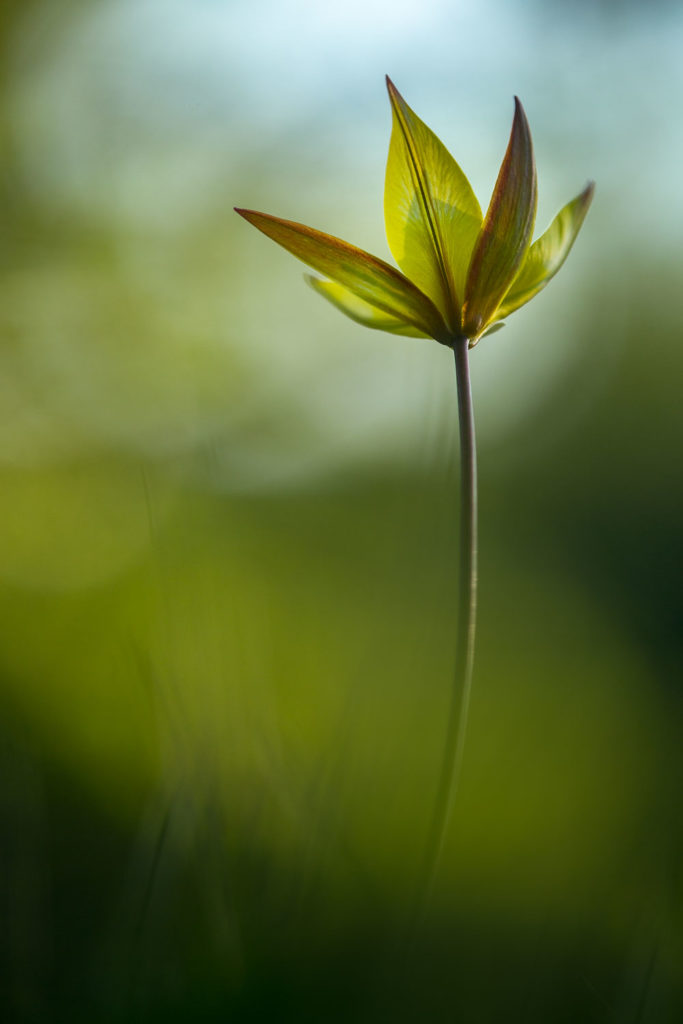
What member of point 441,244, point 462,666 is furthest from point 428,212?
point 462,666

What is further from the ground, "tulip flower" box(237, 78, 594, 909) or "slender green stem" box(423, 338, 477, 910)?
"tulip flower" box(237, 78, 594, 909)

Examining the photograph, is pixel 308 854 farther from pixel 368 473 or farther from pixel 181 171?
pixel 181 171

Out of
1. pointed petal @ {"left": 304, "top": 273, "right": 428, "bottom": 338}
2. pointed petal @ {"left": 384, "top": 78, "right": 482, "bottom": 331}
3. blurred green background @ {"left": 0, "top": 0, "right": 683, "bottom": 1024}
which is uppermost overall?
pointed petal @ {"left": 384, "top": 78, "right": 482, "bottom": 331}

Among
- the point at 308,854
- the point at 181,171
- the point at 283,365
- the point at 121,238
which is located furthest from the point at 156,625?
the point at 181,171

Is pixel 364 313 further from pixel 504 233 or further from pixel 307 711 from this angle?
pixel 307 711

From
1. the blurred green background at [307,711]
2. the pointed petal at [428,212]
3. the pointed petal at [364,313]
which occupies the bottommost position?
the blurred green background at [307,711]

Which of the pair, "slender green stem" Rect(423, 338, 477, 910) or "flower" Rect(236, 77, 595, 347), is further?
"flower" Rect(236, 77, 595, 347)
